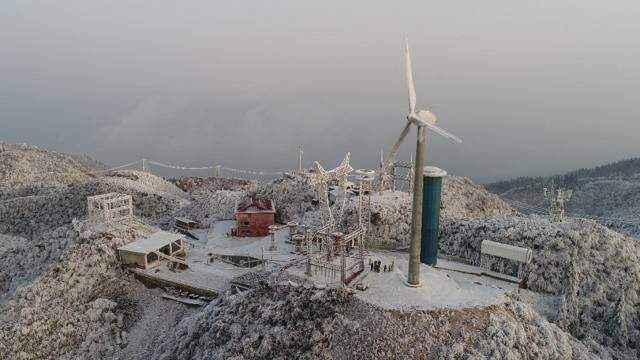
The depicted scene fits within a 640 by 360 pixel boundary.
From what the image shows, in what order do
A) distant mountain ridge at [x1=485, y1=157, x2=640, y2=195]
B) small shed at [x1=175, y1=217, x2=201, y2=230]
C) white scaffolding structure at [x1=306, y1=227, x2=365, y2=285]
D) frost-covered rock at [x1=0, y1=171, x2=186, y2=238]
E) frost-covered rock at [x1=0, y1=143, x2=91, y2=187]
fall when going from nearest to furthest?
white scaffolding structure at [x1=306, y1=227, x2=365, y2=285] < small shed at [x1=175, y1=217, x2=201, y2=230] < frost-covered rock at [x1=0, y1=171, x2=186, y2=238] < frost-covered rock at [x1=0, y1=143, x2=91, y2=187] < distant mountain ridge at [x1=485, y1=157, x2=640, y2=195]

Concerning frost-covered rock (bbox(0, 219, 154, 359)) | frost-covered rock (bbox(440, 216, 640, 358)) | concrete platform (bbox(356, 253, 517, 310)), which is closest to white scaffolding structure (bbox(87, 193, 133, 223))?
frost-covered rock (bbox(0, 219, 154, 359))

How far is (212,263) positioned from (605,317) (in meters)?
33.4

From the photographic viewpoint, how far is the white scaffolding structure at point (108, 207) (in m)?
43.2

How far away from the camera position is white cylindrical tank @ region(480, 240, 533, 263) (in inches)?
1390

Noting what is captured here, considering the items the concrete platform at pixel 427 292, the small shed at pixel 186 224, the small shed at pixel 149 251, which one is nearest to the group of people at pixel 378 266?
the concrete platform at pixel 427 292

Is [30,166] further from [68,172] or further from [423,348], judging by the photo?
[423,348]

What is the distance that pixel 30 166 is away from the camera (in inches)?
3460

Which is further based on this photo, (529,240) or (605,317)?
(529,240)

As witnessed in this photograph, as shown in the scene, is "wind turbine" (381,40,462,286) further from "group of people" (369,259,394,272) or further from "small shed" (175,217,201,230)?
"small shed" (175,217,201,230)

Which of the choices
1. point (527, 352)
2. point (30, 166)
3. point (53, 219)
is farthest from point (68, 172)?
point (527, 352)

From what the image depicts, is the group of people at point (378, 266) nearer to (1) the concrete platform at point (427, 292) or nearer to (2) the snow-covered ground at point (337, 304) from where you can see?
(1) the concrete platform at point (427, 292)

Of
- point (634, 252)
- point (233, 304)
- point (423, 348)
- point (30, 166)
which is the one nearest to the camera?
point (423, 348)

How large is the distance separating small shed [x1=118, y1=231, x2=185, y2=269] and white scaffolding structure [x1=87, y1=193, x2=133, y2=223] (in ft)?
19.5

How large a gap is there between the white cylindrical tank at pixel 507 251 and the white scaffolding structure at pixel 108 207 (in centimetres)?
3624
